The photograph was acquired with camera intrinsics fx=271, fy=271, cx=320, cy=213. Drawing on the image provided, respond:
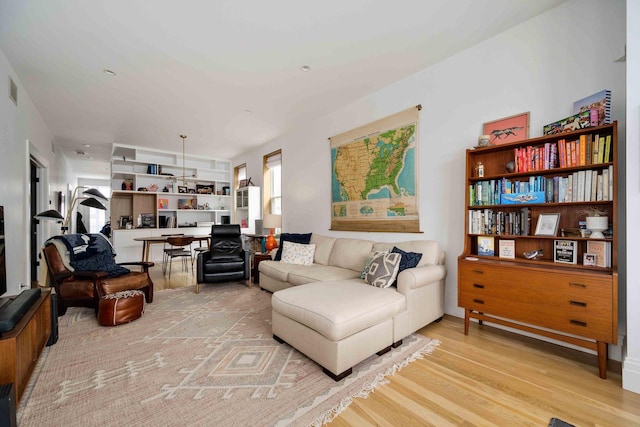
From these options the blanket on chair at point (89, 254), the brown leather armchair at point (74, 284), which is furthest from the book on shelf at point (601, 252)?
the blanket on chair at point (89, 254)

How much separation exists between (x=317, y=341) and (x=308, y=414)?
475 millimetres

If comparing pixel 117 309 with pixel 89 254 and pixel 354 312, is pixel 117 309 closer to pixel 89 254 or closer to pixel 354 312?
pixel 89 254

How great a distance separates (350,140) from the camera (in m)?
4.08

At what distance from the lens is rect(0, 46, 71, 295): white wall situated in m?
2.79

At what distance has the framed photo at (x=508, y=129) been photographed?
2.47 meters

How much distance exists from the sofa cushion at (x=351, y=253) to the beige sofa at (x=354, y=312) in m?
0.26

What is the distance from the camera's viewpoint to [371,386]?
5.78 ft

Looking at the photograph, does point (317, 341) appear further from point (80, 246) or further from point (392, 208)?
point (80, 246)

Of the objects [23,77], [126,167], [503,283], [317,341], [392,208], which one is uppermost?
[23,77]

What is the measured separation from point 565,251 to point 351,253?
2101mm

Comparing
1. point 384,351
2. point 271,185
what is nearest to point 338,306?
point 384,351

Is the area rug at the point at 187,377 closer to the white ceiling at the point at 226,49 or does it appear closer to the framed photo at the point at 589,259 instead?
the framed photo at the point at 589,259

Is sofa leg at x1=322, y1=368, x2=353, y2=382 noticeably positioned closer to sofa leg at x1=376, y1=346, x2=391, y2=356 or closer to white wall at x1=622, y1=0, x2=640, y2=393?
sofa leg at x1=376, y1=346, x2=391, y2=356

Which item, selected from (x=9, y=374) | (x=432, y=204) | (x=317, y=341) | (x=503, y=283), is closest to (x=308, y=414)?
(x=317, y=341)
